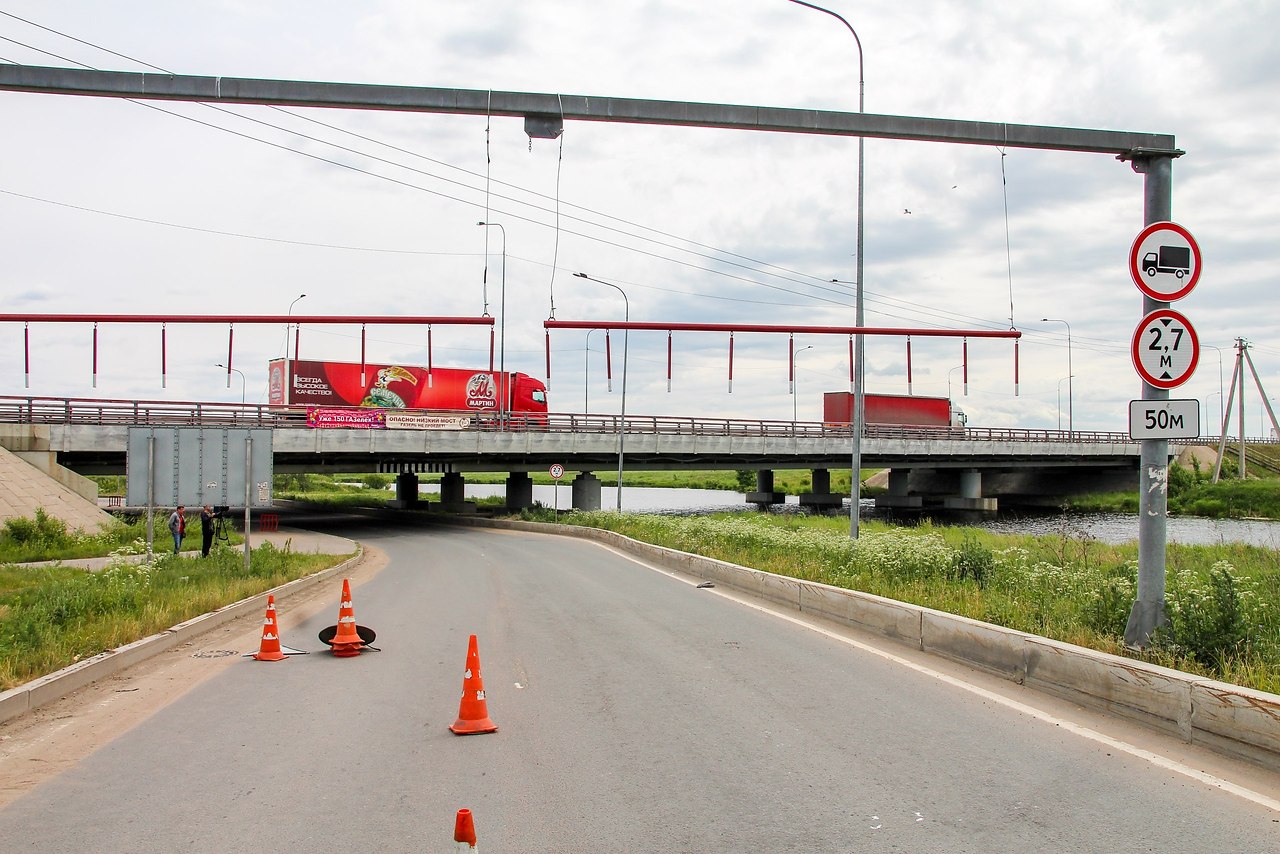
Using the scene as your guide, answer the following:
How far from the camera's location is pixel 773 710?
7.94 m

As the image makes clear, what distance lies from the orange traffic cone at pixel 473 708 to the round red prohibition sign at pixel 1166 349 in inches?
245

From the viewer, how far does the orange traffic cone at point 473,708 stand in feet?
24.2

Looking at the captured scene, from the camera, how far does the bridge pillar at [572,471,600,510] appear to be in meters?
56.9

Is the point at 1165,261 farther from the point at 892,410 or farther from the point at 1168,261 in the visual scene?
the point at 892,410

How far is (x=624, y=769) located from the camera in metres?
6.33

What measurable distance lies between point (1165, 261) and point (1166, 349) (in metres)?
0.79

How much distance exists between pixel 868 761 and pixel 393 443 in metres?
40.3

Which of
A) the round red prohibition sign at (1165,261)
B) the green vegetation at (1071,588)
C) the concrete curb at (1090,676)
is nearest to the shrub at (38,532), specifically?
the green vegetation at (1071,588)

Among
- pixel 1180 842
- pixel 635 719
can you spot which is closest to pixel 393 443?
pixel 635 719

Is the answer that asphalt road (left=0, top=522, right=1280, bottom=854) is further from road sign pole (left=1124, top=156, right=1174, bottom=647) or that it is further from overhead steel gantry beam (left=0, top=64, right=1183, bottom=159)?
overhead steel gantry beam (left=0, top=64, right=1183, bottom=159)

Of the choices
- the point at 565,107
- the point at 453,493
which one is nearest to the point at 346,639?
the point at 565,107

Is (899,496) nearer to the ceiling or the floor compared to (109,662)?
nearer to the floor

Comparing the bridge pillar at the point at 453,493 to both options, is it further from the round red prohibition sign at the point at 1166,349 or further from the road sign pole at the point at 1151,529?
the round red prohibition sign at the point at 1166,349

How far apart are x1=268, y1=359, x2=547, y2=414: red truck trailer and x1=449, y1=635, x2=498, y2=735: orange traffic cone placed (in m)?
41.7
